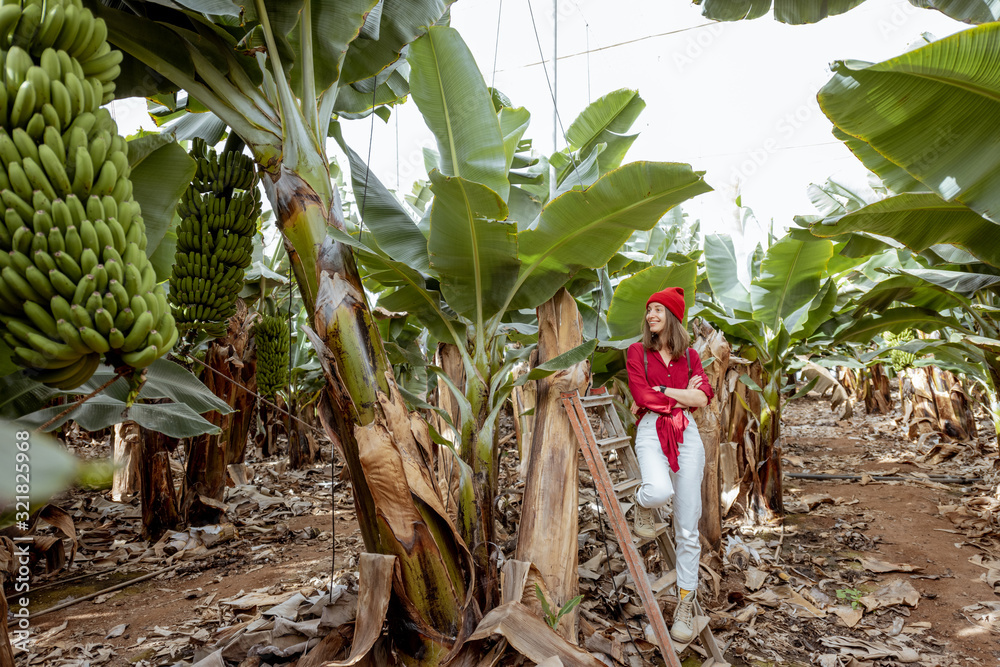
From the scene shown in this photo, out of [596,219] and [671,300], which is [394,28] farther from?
[671,300]

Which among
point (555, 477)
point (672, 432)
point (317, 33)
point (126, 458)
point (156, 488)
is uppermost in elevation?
point (317, 33)

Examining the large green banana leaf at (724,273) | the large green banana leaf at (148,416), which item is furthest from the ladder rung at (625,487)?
the large green banana leaf at (724,273)

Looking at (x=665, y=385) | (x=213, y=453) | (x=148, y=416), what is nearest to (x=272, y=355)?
(x=213, y=453)

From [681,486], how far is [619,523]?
1.63 feet

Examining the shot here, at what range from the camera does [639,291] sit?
332cm

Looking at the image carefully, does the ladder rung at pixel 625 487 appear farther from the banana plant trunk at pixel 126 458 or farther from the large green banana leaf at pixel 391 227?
the banana plant trunk at pixel 126 458

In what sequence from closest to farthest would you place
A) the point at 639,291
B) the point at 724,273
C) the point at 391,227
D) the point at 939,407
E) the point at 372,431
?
the point at 372,431
the point at 391,227
the point at 639,291
the point at 724,273
the point at 939,407

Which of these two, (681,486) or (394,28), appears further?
(681,486)

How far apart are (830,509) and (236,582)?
476 centimetres

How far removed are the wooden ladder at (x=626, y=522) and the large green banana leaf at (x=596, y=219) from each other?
59 cm

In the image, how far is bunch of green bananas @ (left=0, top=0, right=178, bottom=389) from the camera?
3.11 ft

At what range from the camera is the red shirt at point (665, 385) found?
2.63 m

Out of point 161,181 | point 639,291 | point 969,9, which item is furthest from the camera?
point 639,291

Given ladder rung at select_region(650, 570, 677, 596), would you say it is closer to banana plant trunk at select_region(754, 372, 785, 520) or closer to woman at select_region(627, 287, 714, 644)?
woman at select_region(627, 287, 714, 644)
